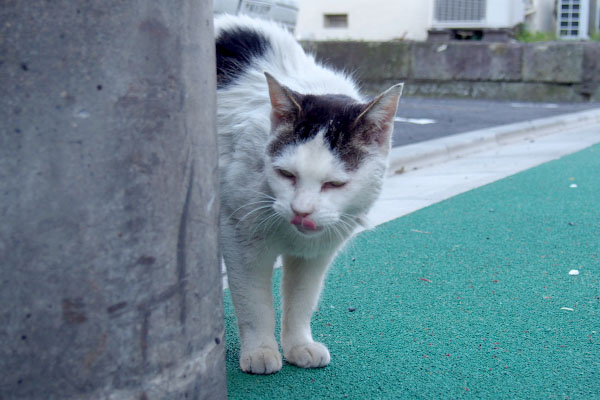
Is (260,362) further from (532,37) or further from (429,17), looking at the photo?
(532,37)

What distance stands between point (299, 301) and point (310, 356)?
0.21 m

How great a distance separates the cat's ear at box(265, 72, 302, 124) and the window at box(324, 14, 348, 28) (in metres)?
10.8

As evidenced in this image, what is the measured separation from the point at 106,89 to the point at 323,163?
751 millimetres

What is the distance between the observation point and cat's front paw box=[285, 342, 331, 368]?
6.50ft

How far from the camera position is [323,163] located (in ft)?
5.90

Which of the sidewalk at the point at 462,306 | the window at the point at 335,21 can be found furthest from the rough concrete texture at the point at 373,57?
the sidewalk at the point at 462,306

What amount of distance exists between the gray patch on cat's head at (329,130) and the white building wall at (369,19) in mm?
9982

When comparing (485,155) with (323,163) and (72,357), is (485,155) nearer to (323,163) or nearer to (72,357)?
(323,163)

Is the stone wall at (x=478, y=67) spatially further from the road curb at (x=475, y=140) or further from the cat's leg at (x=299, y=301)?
the cat's leg at (x=299, y=301)

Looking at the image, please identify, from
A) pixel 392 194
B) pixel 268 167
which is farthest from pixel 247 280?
pixel 392 194

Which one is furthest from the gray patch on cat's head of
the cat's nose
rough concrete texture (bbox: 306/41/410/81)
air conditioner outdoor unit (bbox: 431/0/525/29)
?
air conditioner outdoor unit (bbox: 431/0/525/29)

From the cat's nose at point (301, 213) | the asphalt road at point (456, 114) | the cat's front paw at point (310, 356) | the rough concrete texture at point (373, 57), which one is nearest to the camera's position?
the cat's nose at point (301, 213)

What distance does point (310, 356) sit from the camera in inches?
78.2

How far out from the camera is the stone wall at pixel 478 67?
34.2 feet
